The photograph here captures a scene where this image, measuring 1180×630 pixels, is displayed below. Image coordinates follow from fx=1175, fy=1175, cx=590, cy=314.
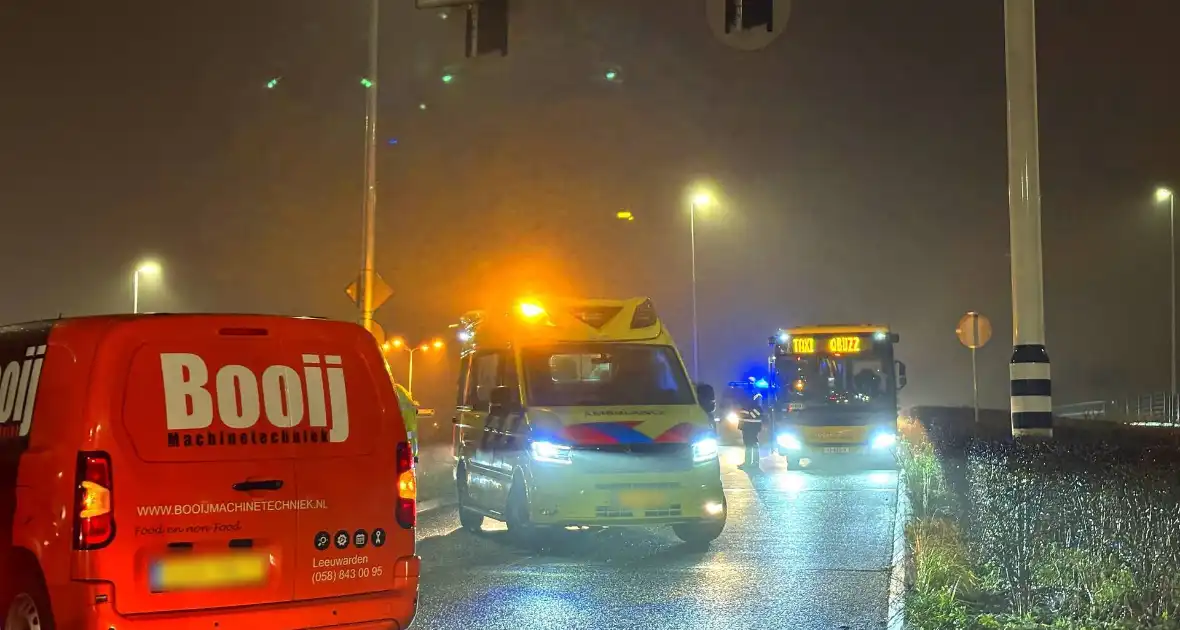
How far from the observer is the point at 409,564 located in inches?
234

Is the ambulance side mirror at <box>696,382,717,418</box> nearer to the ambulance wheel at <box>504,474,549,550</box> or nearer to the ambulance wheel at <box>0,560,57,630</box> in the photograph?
the ambulance wheel at <box>504,474,549,550</box>

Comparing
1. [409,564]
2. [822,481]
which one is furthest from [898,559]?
[822,481]

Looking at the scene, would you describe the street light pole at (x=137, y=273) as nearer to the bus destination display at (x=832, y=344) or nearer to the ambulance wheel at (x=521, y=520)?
the bus destination display at (x=832, y=344)

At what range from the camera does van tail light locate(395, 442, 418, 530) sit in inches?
235

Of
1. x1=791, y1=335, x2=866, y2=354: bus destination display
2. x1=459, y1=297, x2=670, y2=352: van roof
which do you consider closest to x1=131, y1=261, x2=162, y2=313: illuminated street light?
x1=791, y1=335, x2=866, y2=354: bus destination display

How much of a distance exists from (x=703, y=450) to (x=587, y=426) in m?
1.10

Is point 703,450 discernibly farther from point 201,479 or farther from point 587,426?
point 201,479

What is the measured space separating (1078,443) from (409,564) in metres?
5.06

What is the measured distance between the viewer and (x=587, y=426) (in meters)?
10.3

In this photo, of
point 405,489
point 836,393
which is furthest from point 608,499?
point 836,393

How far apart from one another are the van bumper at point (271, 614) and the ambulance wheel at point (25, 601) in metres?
0.13

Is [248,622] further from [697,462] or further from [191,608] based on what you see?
[697,462]

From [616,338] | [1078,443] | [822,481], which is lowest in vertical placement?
[822,481]

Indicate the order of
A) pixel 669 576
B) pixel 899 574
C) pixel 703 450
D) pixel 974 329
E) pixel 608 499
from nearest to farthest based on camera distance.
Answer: pixel 899 574, pixel 669 576, pixel 608 499, pixel 703 450, pixel 974 329
